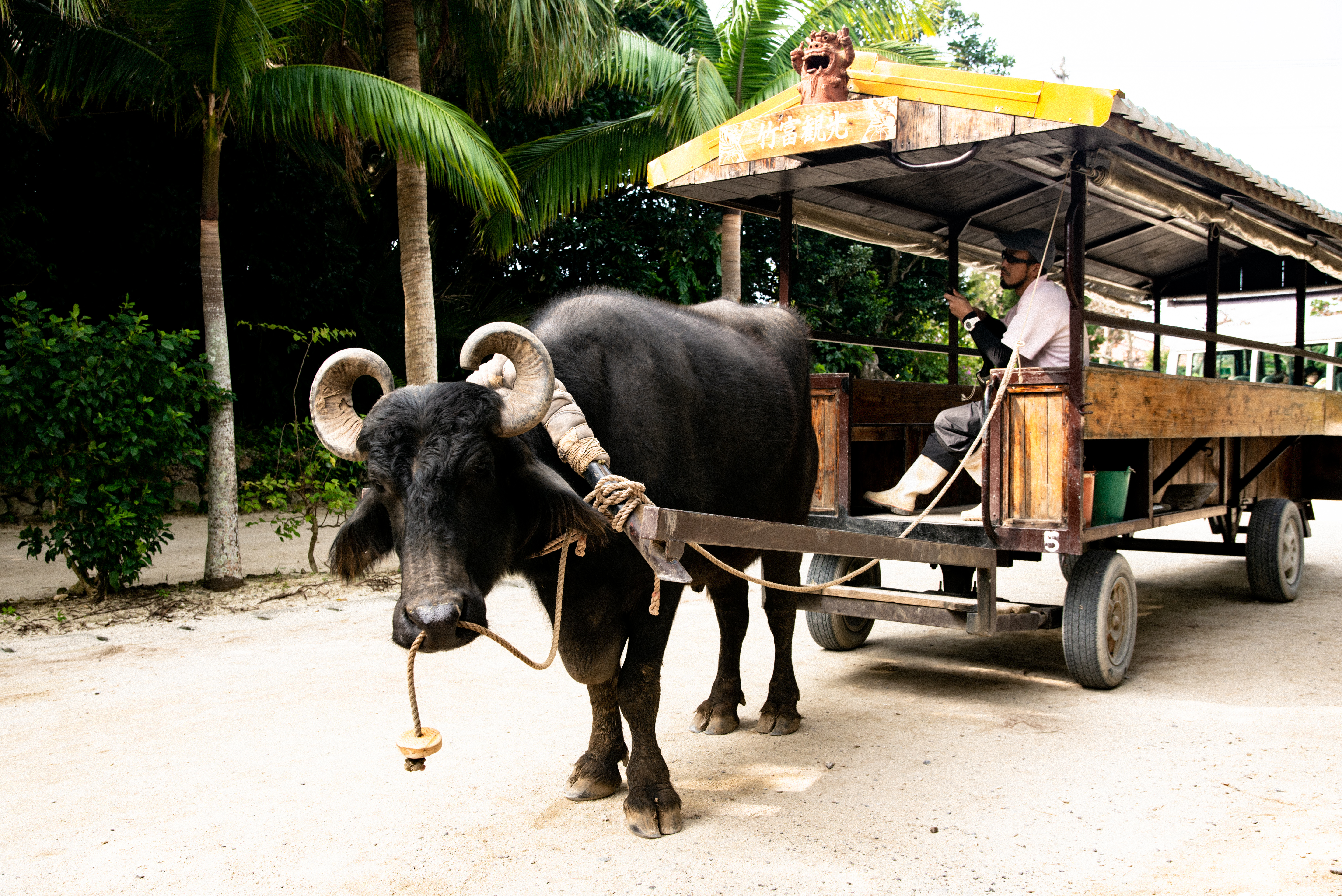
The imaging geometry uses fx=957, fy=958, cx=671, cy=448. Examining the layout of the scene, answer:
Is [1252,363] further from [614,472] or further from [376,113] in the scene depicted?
[614,472]

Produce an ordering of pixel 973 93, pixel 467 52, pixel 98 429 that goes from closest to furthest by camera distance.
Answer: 1. pixel 973 93
2. pixel 98 429
3. pixel 467 52

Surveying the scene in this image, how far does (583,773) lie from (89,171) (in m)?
10.0

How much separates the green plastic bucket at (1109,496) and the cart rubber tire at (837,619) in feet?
3.93

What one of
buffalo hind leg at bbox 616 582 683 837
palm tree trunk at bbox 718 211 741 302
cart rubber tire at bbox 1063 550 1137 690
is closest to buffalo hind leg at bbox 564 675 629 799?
buffalo hind leg at bbox 616 582 683 837

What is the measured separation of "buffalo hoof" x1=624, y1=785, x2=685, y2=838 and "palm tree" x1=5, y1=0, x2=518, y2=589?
5.31m

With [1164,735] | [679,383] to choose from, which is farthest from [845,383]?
[1164,735]

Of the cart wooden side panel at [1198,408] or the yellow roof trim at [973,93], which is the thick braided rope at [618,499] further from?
the cart wooden side panel at [1198,408]

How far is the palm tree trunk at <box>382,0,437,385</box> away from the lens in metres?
7.98

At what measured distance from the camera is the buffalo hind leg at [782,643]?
14.2 feet

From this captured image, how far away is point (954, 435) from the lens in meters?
4.77

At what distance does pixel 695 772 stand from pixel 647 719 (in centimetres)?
Answer: 61

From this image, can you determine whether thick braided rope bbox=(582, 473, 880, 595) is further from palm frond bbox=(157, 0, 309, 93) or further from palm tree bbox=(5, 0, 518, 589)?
palm frond bbox=(157, 0, 309, 93)

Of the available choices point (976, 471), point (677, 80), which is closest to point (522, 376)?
point (976, 471)

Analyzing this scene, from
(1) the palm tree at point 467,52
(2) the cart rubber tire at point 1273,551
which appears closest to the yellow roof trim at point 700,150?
(1) the palm tree at point 467,52
